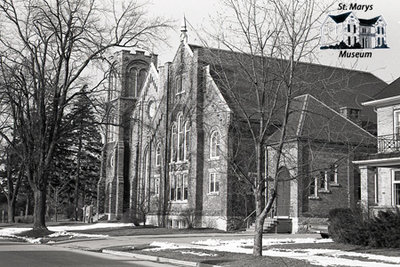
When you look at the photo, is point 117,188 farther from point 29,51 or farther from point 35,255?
point 35,255

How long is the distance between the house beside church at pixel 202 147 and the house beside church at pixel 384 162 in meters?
1.28

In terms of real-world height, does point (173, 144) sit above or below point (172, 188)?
above

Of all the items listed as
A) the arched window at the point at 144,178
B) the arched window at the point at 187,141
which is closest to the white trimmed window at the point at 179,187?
the arched window at the point at 187,141

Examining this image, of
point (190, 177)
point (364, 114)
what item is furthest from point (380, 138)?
point (190, 177)

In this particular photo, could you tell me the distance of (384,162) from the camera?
84.8 ft

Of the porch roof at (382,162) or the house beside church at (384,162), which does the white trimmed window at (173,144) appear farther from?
the porch roof at (382,162)

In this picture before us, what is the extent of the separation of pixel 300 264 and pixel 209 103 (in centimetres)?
2424

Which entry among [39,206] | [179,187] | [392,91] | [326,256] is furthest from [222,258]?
[179,187]

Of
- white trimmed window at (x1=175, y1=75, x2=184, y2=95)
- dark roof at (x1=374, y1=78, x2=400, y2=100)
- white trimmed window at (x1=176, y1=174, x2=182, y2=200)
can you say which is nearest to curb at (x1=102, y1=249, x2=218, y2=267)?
dark roof at (x1=374, y1=78, x2=400, y2=100)

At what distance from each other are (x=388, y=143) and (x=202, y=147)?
15.6 metres

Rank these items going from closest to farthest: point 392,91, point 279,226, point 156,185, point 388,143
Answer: point 388,143 < point 392,91 < point 279,226 < point 156,185

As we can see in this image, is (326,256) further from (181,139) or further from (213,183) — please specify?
(181,139)

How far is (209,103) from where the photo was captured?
129 ft

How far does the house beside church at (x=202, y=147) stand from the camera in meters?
33.8
